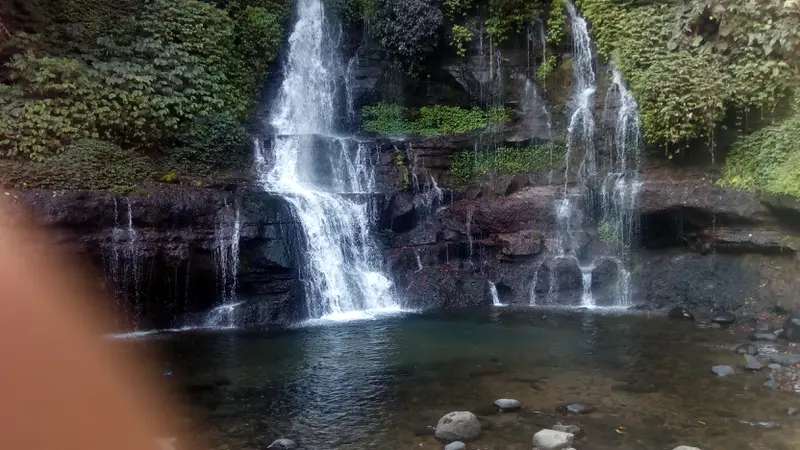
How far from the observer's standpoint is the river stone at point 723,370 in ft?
28.0

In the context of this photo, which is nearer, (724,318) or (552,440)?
(552,440)

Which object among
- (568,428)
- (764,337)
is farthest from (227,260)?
(764,337)

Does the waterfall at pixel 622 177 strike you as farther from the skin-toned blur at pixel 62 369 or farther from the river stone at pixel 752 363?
the skin-toned blur at pixel 62 369

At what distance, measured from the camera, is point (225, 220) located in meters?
12.9

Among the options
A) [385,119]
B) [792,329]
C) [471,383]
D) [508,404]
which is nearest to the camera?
[508,404]

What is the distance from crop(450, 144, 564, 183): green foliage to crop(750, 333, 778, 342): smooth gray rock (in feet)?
24.6

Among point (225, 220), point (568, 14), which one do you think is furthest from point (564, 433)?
point (568, 14)

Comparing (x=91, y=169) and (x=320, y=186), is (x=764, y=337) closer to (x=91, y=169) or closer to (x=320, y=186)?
(x=320, y=186)

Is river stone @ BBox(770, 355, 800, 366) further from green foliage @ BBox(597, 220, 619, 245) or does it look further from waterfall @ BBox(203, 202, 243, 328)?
waterfall @ BBox(203, 202, 243, 328)

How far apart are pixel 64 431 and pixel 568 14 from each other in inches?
647

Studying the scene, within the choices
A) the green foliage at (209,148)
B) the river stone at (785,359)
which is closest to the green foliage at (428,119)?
the green foliage at (209,148)

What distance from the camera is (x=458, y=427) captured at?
21.4ft

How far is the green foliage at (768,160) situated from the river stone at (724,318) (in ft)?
9.07

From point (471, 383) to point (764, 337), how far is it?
589 centimetres
